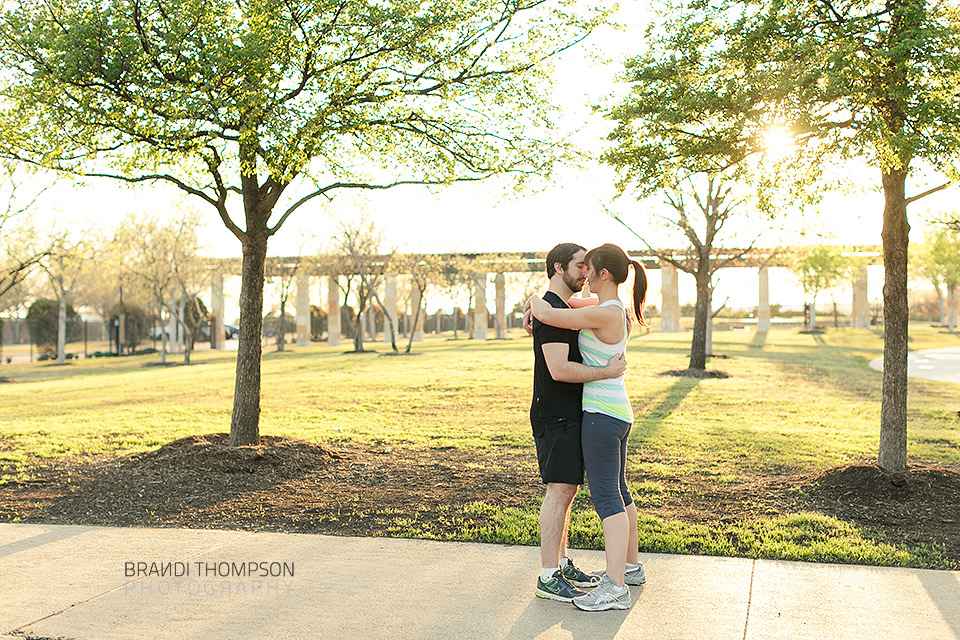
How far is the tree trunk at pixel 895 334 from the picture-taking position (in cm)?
694

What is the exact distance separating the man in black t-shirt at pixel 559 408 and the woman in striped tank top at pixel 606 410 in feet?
0.20

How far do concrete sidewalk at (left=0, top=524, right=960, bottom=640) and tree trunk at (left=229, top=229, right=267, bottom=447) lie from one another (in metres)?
3.11

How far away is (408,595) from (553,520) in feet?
2.86

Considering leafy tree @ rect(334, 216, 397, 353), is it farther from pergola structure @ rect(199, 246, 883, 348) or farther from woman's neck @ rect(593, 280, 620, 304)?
woman's neck @ rect(593, 280, 620, 304)

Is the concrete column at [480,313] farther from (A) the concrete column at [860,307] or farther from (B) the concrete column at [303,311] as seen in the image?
(A) the concrete column at [860,307]

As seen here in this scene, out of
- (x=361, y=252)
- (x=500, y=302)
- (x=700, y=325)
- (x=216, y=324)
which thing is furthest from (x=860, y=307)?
(x=216, y=324)

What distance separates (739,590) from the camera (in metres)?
4.41

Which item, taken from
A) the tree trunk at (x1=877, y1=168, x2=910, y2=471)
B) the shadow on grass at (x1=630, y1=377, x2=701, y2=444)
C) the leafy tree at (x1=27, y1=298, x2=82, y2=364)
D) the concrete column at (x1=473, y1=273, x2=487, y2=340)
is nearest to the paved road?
the shadow on grass at (x1=630, y1=377, x2=701, y2=444)

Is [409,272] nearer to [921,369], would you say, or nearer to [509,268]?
[509,268]

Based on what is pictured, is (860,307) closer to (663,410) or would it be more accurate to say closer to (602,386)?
(663,410)

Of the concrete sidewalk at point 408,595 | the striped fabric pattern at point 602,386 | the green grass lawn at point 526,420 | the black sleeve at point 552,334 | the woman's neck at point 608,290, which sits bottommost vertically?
the green grass lawn at point 526,420

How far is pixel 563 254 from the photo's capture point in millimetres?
4441


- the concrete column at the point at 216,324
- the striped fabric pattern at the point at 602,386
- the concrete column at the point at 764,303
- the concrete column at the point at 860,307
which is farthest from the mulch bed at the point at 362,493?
the concrete column at the point at 860,307

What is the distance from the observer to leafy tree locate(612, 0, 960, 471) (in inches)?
237
